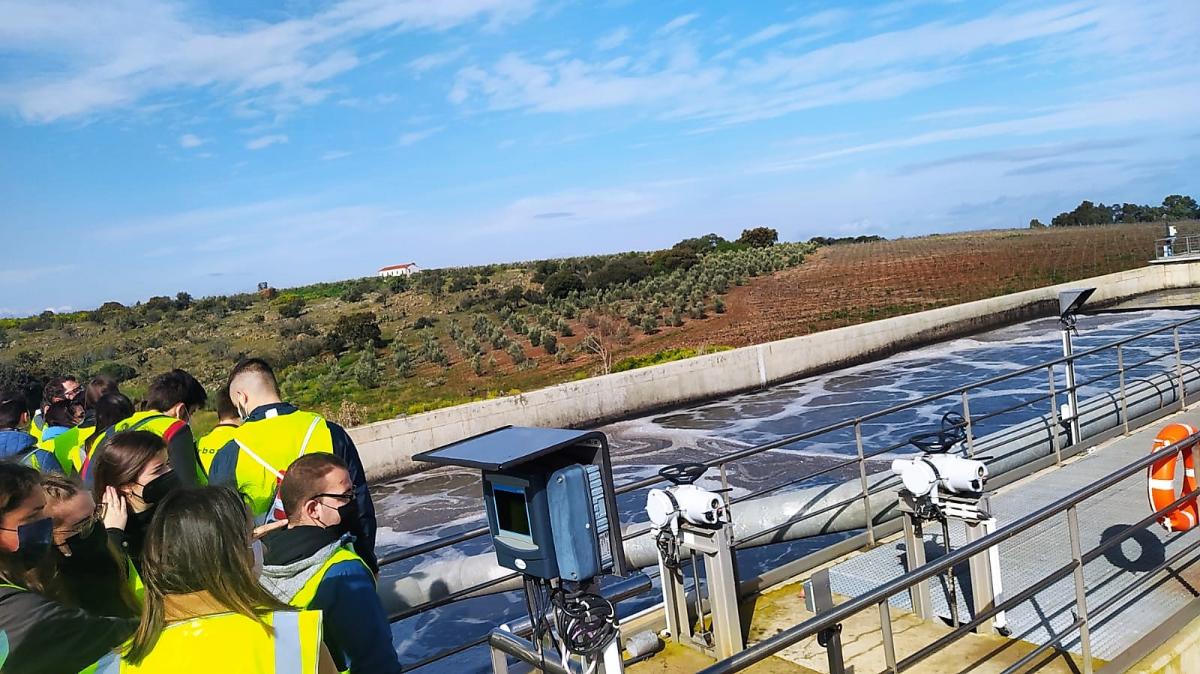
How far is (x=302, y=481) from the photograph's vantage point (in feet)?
8.12

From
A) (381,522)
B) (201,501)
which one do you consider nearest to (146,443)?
(201,501)

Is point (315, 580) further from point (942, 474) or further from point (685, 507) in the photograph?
point (942, 474)

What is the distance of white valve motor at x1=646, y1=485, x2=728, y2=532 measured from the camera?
13.7 feet

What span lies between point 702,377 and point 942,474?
59.7ft

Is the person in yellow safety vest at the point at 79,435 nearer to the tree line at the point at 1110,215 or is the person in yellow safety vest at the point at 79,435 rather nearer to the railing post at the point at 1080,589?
the railing post at the point at 1080,589

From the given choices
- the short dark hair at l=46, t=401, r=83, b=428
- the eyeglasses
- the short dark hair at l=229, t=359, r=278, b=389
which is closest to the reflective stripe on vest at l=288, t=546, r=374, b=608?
the eyeglasses

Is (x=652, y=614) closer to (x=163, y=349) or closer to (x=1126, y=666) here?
(x=1126, y=666)

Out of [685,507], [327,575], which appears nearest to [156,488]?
[327,575]

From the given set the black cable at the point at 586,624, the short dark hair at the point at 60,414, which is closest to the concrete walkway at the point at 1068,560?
the black cable at the point at 586,624

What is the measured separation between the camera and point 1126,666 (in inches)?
138

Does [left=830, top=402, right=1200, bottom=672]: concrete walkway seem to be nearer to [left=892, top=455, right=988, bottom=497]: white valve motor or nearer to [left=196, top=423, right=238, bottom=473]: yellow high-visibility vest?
[left=892, top=455, right=988, bottom=497]: white valve motor

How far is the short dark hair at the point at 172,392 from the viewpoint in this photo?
4328 mm

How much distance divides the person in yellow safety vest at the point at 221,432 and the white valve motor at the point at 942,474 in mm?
3269

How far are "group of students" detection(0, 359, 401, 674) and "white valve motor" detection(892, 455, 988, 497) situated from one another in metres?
2.65
